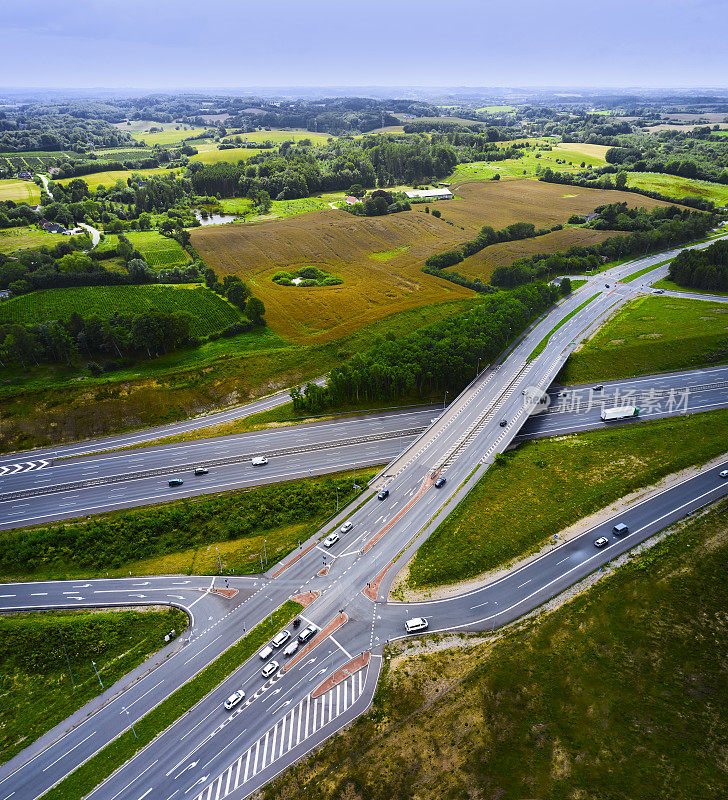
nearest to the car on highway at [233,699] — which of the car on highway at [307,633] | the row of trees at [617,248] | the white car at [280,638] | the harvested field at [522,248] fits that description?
the white car at [280,638]

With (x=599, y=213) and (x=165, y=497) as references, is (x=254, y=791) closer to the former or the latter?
(x=165, y=497)

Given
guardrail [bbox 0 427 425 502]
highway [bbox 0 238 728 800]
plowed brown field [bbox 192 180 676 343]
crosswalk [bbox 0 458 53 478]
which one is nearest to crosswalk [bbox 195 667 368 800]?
highway [bbox 0 238 728 800]

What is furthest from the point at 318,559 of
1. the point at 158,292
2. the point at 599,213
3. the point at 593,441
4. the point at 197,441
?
the point at 599,213

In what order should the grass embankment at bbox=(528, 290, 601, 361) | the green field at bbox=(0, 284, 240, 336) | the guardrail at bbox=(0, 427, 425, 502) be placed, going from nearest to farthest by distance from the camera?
the guardrail at bbox=(0, 427, 425, 502) → the grass embankment at bbox=(528, 290, 601, 361) → the green field at bbox=(0, 284, 240, 336)

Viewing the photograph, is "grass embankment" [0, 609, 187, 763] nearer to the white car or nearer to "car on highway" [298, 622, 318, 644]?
the white car

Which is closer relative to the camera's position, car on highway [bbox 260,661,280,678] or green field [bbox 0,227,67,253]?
car on highway [bbox 260,661,280,678]

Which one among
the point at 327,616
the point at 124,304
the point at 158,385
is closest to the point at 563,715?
Answer: the point at 327,616

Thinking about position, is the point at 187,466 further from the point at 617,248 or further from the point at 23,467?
the point at 617,248
